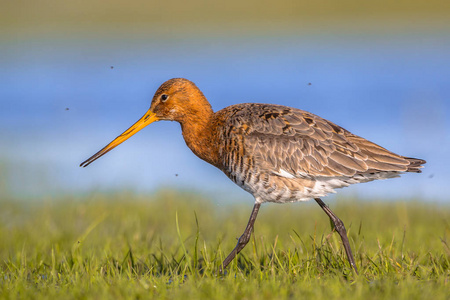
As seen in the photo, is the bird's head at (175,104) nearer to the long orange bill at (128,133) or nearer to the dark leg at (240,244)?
the long orange bill at (128,133)

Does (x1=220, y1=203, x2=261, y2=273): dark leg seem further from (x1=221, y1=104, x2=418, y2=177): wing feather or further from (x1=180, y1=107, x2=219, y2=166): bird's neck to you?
(x1=180, y1=107, x2=219, y2=166): bird's neck

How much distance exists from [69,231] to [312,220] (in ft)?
14.2

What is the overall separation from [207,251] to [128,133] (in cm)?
187

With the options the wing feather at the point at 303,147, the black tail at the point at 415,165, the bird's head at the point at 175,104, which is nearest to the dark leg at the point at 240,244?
the wing feather at the point at 303,147

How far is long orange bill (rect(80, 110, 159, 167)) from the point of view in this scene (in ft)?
24.1

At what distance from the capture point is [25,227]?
9.52 m

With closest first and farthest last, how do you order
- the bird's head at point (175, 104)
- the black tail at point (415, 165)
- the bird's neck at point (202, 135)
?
the black tail at point (415, 165) → the bird's neck at point (202, 135) → the bird's head at point (175, 104)

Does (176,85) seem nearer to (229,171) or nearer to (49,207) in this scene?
(229,171)

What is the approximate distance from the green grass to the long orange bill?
1.06 m

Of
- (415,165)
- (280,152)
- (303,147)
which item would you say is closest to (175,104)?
(280,152)

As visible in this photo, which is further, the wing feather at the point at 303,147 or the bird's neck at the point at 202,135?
the bird's neck at the point at 202,135

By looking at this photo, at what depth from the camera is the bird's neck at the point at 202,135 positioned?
23.0 feet

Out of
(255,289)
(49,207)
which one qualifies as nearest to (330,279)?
(255,289)

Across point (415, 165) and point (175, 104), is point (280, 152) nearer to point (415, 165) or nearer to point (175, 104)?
point (175, 104)
